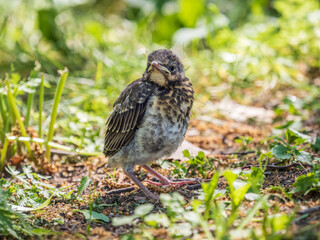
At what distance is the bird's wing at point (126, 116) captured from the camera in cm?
303

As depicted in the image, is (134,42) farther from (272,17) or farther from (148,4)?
(272,17)

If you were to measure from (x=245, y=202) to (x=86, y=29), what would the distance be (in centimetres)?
458

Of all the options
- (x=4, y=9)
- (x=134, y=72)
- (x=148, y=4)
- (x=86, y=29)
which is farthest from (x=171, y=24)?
(x=4, y=9)

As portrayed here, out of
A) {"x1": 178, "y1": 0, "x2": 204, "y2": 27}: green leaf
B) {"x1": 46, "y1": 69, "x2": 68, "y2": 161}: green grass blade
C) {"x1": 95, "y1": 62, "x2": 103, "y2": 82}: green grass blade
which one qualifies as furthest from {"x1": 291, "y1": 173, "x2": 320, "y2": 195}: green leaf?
{"x1": 178, "y1": 0, "x2": 204, "y2": 27}: green leaf

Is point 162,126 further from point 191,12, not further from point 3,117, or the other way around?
point 191,12

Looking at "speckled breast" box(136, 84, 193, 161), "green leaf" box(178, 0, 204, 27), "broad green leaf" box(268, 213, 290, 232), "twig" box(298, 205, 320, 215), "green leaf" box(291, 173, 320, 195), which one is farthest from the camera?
"green leaf" box(178, 0, 204, 27)

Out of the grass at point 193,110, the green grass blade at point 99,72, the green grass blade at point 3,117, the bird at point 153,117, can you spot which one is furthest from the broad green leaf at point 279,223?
the green grass blade at point 99,72

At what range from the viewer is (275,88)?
5.30m

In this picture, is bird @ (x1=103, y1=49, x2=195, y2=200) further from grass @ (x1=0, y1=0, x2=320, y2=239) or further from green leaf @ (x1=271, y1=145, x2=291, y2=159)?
green leaf @ (x1=271, y1=145, x2=291, y2=159)

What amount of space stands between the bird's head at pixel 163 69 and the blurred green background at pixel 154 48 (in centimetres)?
43

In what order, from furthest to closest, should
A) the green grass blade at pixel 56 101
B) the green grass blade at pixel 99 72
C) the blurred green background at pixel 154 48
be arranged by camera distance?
the green grass blade at pixel 99 72 < the blurred green background at pixel 154 48 < the green grass blade at pixel 56 101

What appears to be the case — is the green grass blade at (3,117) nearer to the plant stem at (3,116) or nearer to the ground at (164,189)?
the plant stem at (3,116)

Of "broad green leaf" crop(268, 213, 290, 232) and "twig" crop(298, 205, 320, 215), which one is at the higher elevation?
"broad green leaf" crop(268, 213, 290, 232)

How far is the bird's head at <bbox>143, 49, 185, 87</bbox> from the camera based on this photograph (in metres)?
3.04
